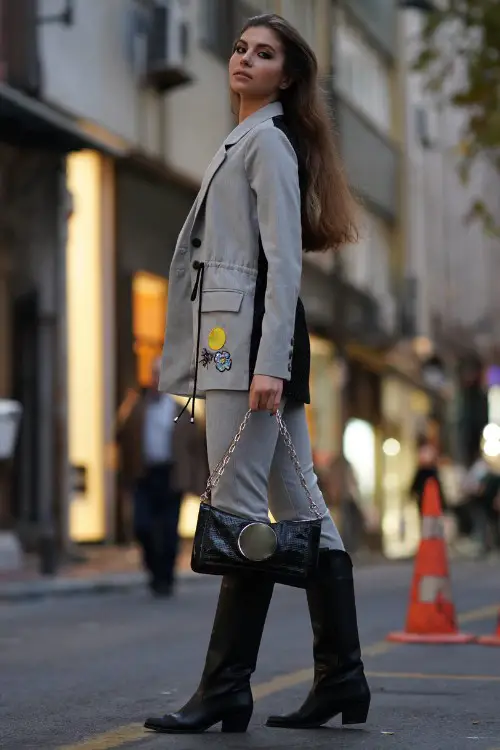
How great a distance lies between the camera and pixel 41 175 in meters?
18.3

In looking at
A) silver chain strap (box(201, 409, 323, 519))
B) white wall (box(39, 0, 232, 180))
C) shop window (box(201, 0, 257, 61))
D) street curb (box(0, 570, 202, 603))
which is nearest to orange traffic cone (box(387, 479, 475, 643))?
silver chain strap (box(201, 409, 323, 519))

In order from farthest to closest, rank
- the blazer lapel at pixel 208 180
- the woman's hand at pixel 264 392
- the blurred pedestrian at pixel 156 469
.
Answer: the blurred pedestrian at pixel 156 469 → the blazer lapel at pixel 208 180 → the woman's hand at pixel 264 392

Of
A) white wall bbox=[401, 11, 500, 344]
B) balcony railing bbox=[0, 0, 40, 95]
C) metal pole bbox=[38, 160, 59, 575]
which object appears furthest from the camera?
white wall bbox=[401, 11, 500, 344]

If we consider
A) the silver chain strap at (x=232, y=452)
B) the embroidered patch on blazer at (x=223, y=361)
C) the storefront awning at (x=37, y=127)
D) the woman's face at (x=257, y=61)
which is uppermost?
the storefront awning at (x=37, y=127)

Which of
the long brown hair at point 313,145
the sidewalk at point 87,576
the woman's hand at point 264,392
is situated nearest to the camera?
the woman's hand at point 264,392

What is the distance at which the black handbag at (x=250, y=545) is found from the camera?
195 inches

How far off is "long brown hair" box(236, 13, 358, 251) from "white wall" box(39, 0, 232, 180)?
12651 millimetres

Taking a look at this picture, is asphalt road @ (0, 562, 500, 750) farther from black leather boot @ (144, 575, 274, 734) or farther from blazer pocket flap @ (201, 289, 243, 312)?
blazer pocket flap @ (201, 289, 243, 312)

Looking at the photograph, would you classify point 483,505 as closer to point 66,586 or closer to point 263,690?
point 66,586

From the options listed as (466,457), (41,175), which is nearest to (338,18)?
(41,175)

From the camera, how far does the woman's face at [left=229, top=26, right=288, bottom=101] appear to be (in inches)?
208

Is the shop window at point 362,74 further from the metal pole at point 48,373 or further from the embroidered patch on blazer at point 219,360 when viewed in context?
the embroidered patch on blazer at point 219,360

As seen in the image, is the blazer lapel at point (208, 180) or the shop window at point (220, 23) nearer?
the blazer lapel at point (208, 180)

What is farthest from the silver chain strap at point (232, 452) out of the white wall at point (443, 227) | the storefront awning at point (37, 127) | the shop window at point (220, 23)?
the white wall at point (443, 227)
